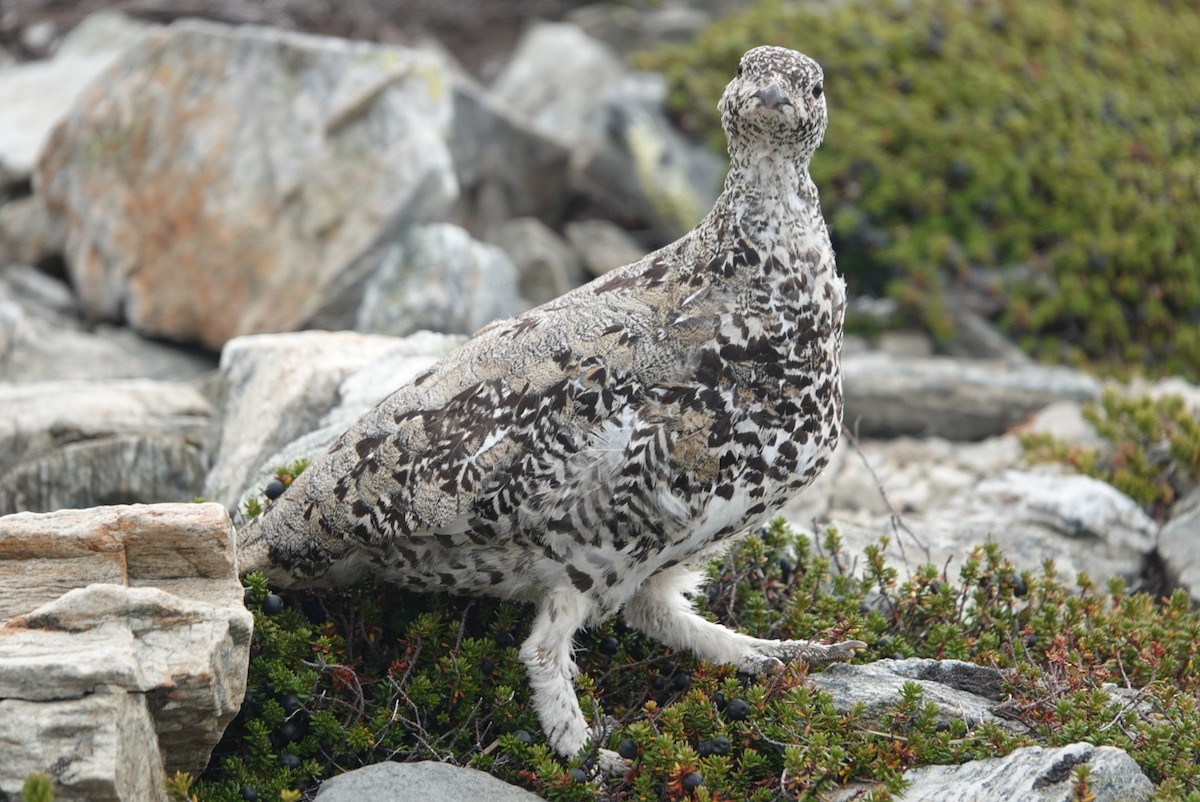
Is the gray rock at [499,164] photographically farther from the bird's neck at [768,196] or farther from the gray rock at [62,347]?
the bird's neck at [768,196]

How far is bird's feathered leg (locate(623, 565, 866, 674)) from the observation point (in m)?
5.33

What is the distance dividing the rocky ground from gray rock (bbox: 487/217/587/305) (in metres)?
0.04

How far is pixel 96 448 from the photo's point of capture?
7.27 metres

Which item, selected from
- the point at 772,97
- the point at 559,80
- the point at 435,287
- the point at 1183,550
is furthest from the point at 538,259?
the point at 772,97

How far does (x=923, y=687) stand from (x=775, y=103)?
223 cm

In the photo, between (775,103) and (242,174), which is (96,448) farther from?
(775,103)

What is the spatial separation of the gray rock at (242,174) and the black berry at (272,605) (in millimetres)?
4906

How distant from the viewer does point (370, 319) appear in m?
9.62

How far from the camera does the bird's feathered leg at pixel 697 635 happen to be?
17.5 ft

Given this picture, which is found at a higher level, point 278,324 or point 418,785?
point 418,785

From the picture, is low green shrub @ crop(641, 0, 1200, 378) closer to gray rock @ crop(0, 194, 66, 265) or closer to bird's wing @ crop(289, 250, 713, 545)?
gray rock @ crop(0, 194, 66, 265)

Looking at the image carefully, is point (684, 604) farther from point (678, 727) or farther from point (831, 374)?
point (831, 374)

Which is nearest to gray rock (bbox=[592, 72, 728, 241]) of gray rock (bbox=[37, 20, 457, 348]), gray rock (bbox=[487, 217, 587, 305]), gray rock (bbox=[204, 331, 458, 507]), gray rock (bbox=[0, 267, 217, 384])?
gray rock (bbox=[487, 217, 587, 305])

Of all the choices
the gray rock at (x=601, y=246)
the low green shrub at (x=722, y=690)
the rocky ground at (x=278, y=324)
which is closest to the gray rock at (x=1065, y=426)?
the rocky ground at (x=278, y=324)
